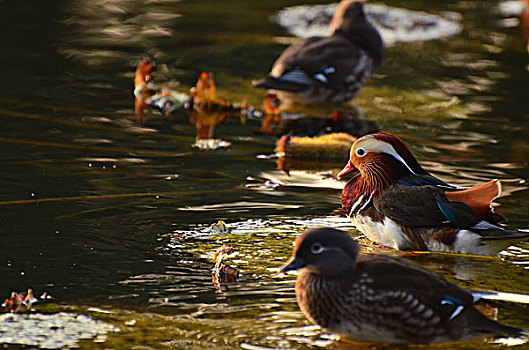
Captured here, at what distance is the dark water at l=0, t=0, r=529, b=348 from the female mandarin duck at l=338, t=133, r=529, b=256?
0.55 ft

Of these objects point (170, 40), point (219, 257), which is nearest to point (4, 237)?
point (219, 257)

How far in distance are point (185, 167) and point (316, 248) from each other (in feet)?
12.6

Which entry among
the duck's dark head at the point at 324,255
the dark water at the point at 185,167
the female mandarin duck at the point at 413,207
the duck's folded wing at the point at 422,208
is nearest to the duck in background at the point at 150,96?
the dark water at the point at 185,167

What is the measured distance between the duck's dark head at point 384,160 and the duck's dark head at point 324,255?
5.79 feet

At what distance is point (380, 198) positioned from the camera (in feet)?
21.9

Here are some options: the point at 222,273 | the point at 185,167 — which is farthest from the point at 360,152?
the point at 185,167

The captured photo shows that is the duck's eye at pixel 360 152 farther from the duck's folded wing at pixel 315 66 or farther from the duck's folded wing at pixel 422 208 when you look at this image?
the duck's folded wing at pixel 315 66

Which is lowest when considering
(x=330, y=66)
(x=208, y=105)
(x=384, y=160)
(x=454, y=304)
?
(x=454, y=304)

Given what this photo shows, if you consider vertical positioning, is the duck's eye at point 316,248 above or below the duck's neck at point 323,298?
above

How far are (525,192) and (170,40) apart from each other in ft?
24.7

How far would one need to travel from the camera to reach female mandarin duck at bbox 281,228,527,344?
4906 millimetres

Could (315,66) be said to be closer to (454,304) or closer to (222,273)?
(222,273)

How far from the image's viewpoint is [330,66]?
448 inches

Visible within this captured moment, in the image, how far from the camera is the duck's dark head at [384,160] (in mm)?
6695
